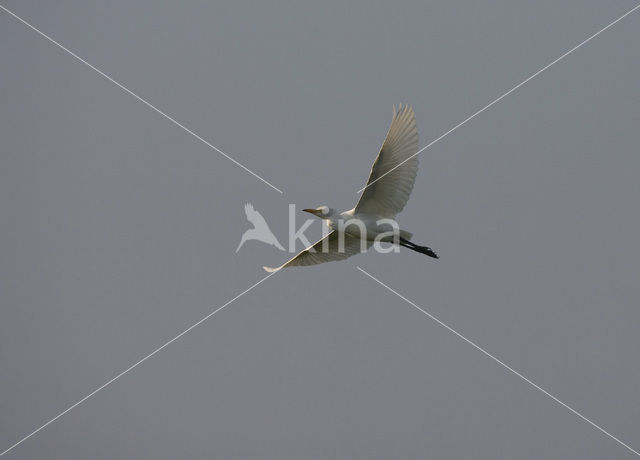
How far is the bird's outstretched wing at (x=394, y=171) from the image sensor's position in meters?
14.0

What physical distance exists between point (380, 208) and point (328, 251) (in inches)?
64.8

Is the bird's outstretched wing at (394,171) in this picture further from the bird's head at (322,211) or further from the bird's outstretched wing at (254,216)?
the bird's outstretched wing at (254,216)

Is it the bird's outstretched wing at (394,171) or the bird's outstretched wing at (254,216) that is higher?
the bird's outstretched wing at (394,171)

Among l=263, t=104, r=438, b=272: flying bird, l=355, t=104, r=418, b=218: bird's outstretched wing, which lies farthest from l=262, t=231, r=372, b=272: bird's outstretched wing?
l=355, t=104, r=418, b=218: bird's outstretched wing

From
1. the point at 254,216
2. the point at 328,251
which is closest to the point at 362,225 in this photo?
the point at 328,251

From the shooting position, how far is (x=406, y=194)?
14.6 meters

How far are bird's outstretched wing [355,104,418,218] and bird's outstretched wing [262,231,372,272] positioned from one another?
1.08m

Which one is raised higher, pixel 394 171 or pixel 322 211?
pixel 394 171

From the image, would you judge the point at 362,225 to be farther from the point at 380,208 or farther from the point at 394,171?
the point at 394,171

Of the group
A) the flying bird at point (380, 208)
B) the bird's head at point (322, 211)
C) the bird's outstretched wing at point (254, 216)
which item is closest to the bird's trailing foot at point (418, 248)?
the flying bird at point (380, 208)

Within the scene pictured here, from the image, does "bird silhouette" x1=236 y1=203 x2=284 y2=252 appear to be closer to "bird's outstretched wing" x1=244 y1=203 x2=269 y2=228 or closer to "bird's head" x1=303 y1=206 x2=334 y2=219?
"bird's outstretched wing" x1=244 y1=203 x2=269 y2=228

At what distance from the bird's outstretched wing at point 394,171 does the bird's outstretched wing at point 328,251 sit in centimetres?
108

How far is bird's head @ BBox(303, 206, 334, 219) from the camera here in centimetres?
1512

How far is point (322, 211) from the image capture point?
15.2m
